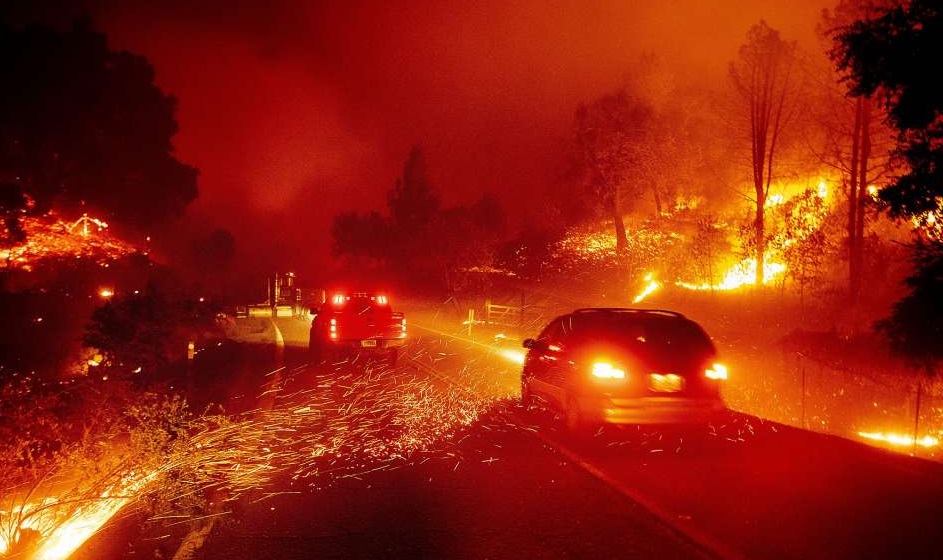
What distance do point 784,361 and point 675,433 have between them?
946 centimetres

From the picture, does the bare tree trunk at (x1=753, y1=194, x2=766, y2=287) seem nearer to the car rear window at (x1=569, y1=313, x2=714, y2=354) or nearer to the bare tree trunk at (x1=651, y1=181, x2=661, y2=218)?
the bare tree trunk at (x1=651, y1=181, x2=661, y2=218)

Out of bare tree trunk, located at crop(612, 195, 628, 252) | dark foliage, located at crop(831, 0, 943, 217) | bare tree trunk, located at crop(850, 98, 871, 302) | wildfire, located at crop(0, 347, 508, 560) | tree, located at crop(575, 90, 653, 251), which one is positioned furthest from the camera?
bare tree trunk, located at crop(612, 195, 628, 252)

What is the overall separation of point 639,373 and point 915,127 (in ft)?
14.8

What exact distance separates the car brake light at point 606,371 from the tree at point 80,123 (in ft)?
88.2

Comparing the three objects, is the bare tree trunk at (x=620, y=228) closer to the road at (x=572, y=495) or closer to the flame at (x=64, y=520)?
the road at (x=572, y=495)

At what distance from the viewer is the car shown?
27.1 ft

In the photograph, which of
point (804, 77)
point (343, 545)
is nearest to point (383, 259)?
point (804, 77)

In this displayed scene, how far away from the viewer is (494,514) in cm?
589

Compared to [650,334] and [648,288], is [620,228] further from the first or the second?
[650,334]

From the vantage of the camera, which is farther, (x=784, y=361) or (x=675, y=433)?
(x=784, y=361)

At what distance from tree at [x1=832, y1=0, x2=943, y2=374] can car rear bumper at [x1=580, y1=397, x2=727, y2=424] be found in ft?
7.99

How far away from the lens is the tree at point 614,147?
3506 centimetres

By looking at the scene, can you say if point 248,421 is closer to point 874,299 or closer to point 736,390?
point 736,390

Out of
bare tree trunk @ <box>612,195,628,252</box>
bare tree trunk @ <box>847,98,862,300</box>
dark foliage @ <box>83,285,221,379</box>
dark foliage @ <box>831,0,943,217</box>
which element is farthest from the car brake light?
bare tree trunk @ <box>612,195,628,252</box>
